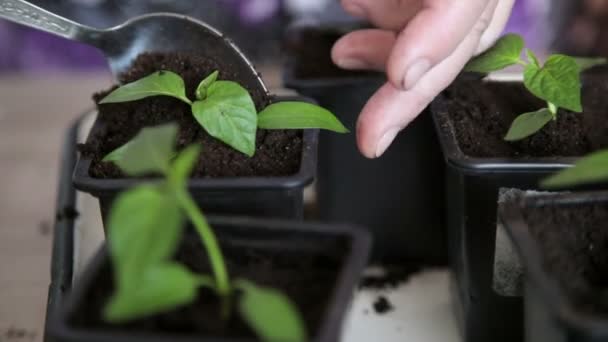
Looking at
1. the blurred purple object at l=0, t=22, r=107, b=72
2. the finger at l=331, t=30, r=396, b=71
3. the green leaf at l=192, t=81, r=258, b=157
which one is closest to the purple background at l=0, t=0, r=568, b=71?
the blurred purple object at l=0, t=22, r=107, b=72

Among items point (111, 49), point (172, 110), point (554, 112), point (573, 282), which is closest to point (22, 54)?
point (111, 49)

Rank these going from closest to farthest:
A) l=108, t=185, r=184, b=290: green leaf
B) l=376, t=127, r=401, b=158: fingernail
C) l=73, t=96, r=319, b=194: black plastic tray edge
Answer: l=108, t=185, r=184, b=290: green leaf, l=73, t=96, r=319, b=194: black plastic tray edge, l=376, t=127, r=401, b=158: fingernail

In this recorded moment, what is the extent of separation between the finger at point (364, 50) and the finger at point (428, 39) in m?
0.17

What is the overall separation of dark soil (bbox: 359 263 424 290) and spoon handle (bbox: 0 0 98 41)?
326 mm

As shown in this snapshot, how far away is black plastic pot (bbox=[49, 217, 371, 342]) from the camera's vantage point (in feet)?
1.18

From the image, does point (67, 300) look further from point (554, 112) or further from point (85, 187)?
point (554, 112)

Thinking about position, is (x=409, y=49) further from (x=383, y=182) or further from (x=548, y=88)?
(x=383, y=182)

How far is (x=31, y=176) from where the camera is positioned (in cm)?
98

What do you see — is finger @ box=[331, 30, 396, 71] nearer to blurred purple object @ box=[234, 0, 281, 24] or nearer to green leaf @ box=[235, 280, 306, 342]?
green leaf @ box=[235, 280, 306, 342]

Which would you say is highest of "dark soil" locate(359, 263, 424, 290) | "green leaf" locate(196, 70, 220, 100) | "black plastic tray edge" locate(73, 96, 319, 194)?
"green leaf" locate(196, 70, 220, 100)

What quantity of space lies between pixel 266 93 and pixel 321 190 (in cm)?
16

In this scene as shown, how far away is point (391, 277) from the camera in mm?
695

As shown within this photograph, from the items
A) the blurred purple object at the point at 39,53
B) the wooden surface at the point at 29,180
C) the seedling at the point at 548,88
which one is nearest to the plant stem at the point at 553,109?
the seedling at the point at 548,88

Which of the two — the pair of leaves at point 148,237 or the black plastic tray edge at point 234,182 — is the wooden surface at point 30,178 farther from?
the pair of leaves at point 148,237
